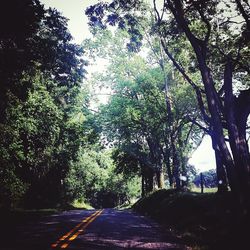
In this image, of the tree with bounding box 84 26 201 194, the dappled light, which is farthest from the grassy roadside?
the tree with bounding box 84 26 201 194

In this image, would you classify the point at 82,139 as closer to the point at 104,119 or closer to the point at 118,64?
the point at 104,119

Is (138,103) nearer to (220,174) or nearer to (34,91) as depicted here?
(34,91)

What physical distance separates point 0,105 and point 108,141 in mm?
18552

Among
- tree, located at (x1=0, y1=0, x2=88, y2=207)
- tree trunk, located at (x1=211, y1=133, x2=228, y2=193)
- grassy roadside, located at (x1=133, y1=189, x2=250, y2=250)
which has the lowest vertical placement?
grassy roadside, located at (x1=133, y1=189, x2=250, y2=250)

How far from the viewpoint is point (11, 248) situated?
22.9 ft

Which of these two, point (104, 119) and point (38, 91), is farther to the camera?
point (104, 119)

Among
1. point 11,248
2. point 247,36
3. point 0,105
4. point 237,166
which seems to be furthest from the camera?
point 0,105

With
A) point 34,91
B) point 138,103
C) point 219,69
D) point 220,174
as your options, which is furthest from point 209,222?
point 138,103

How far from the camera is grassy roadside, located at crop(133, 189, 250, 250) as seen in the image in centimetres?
777

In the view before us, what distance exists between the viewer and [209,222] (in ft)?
33.1

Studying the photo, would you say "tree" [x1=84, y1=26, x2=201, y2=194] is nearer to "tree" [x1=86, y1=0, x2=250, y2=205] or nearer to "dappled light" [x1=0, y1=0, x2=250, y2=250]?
"dappled light" [x1=0, y1=0, x2=250, y2=250]

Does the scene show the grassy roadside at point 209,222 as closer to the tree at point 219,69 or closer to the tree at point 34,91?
the tree at point 219,69

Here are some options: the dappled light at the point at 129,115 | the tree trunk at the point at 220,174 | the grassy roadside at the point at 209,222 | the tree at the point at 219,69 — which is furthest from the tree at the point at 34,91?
the tree trunk at the point at 220,174

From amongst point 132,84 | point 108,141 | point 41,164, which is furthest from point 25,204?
point 132,84
